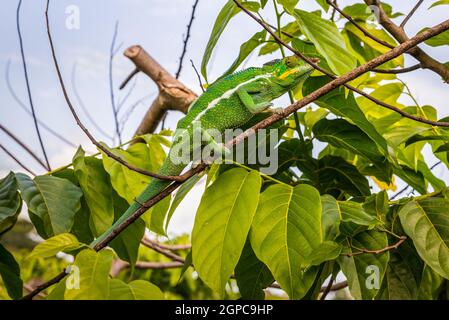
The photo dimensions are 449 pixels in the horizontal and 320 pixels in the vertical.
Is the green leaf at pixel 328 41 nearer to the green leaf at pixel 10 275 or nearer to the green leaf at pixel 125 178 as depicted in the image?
the green leaf at pixel 125 178

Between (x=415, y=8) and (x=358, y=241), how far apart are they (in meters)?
0.72

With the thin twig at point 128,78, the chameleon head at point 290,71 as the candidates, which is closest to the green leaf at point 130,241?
the chameleon head at point 290,71

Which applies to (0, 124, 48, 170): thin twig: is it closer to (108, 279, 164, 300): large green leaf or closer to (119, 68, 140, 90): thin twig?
(119, 68, 140, 90): thin twig

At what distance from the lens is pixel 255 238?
111 centimetres

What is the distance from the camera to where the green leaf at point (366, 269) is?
1.18m

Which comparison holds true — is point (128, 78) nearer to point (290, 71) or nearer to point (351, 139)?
point (290, 71)

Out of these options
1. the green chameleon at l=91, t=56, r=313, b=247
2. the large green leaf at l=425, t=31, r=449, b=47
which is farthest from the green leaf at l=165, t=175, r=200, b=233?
the large green leaf at l=425, t=31, r=449, b=47

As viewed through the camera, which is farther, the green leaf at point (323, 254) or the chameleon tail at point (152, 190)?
the chameleon tail at point (152, 190)

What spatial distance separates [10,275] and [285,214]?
0.60m

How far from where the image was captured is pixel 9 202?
1268 mm

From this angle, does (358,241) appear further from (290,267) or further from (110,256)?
(110,256)

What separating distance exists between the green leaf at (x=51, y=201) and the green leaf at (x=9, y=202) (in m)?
0.02

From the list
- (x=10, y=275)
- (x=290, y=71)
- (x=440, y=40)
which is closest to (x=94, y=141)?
(x=10, y=275)

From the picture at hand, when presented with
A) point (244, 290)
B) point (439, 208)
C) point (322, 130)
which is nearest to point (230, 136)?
point (322, 130)
